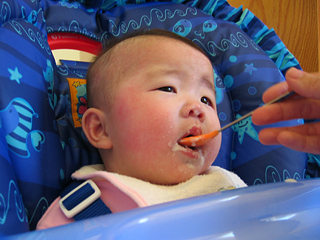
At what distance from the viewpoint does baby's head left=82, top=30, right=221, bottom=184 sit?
61 centimetres

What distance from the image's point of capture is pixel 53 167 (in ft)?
2.32

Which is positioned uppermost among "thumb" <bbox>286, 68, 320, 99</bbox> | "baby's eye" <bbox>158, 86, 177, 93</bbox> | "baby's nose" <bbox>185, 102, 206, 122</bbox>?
"thumb" <bbox>286, 68, 320, 99</bbox>

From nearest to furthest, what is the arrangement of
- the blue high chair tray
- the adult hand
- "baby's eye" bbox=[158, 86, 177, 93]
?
the blue high chair tray, the adult hand, "baby's eye" bbox=[158, 86, 177, 93]

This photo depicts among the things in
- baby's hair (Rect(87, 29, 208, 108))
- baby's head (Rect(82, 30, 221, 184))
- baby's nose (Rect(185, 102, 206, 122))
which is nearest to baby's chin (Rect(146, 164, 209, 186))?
baby's head (Rect(82, 30, 221, 184))

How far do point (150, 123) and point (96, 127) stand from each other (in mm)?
198

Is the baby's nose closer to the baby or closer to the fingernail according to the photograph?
the baby

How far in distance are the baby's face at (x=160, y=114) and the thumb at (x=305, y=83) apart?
0.22 meters

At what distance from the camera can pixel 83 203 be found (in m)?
0.63

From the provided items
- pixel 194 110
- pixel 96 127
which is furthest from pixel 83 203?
pixel 194 110

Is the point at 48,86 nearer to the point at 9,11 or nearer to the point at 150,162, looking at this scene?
the point at 9,11

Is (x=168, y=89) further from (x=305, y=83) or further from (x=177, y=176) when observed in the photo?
(x=305, y=83)

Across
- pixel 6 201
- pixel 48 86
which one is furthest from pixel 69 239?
pixel 48 86

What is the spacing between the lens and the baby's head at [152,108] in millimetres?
611

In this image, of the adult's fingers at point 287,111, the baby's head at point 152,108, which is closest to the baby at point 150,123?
the baby's head at point 152,108
